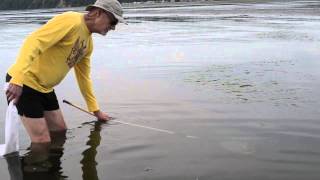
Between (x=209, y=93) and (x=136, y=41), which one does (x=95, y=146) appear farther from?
(x=136, y=41)

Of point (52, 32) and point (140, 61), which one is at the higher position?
point (52, 32)

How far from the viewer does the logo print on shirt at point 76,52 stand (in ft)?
21.0

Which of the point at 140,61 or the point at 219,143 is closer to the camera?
the point at 219,143

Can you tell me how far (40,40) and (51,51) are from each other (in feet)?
1.06

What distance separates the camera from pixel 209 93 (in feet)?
37.4

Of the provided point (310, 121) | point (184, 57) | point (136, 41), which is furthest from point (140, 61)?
point (310, 121)

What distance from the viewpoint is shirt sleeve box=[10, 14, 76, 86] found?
19.1ft

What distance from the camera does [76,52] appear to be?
21.4 feet

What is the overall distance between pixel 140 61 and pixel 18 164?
1090cm

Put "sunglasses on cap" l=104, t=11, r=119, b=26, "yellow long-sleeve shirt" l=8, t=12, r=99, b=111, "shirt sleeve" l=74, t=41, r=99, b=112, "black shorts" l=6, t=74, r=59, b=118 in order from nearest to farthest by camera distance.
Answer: "yellow long-sleeve shirt" l=8, t=12, r=99, b=111 → "sunglasses on cap" l=104, t=11, r=119, b=26 → "black shorts" l=6, t=74, r=59, b=118 → "shirt sleeve" l=74, t=41, r=99, b=112

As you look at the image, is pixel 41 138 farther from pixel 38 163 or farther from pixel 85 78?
pixel 85 78

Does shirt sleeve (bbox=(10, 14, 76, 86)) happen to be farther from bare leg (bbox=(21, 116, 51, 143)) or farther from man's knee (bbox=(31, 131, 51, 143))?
man's knee (bbox=(31, 131, 51, 143))

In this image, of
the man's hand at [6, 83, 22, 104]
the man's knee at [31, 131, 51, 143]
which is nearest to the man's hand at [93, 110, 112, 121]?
the man's knee at [31, 131, 51, 143]

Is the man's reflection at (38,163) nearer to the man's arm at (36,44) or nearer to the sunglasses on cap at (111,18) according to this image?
the man's arm at (36,44)
